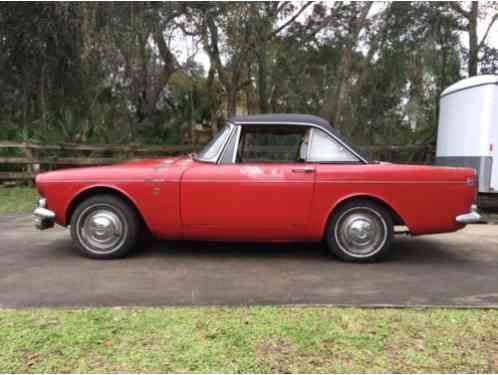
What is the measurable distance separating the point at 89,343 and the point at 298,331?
50.1 inches

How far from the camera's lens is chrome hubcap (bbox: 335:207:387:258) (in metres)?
3.94

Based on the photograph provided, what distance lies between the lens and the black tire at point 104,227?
157 inches

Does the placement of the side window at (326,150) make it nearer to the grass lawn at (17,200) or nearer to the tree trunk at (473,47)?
the grass lawn at (17,200)

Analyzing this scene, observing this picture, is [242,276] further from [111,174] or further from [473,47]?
[473,47]

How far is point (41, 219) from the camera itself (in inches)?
157

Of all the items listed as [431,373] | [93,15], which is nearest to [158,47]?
[93,15]

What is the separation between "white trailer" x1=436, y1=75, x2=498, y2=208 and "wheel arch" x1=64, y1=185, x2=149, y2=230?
5.90 m

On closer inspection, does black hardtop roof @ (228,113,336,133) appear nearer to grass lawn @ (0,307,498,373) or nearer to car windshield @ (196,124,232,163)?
car windshield @ (196,124,232,163)

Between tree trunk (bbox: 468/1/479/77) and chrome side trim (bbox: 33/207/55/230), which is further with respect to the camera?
tree trunk (bbox: 468/1/479/77)

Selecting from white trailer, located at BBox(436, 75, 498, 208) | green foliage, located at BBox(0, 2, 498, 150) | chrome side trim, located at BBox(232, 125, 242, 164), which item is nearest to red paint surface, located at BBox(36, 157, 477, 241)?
chrome side trim, located at BBox(232, 125, 242, 164)

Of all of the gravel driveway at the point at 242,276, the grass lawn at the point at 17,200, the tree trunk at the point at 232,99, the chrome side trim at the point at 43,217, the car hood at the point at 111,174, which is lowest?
the gravel driveway at the point at 242,276

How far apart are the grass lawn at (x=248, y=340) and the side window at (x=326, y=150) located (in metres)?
1.72

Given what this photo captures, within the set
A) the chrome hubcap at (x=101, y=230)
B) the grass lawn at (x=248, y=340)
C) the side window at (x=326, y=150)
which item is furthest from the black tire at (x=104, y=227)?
the side window at (x=326, y=150)

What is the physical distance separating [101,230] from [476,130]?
6480mm
